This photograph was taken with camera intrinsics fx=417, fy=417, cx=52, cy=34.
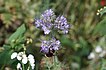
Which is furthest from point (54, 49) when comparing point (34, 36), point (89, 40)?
point (89, 40)

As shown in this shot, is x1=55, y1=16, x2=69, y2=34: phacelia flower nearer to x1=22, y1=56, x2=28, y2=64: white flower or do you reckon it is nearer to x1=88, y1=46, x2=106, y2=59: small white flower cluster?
x1=22, y1=56, x2=28, y2=64: white flower

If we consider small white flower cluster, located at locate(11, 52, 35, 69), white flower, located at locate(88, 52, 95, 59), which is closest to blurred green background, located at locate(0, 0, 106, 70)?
white flower, located at locate(88, 52, 95, 59)

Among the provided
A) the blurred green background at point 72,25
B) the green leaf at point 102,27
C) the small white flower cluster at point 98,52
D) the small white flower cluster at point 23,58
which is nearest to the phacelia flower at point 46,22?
the small white flower cluster at point 23,58

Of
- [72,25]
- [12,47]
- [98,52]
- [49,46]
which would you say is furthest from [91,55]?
[49,46]

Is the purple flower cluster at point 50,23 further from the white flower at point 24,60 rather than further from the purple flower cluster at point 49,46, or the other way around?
the white flower at point 24,60

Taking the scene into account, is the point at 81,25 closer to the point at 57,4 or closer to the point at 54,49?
the point at 57,4

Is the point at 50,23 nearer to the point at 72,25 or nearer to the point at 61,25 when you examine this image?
the point at 61,25
